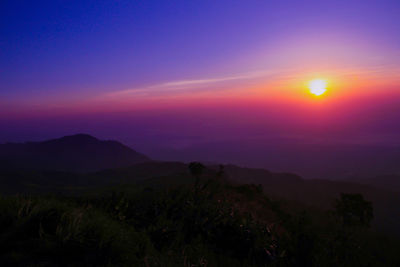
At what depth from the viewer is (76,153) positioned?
4156 inches

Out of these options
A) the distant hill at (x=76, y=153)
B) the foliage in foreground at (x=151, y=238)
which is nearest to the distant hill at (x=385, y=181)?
the foliage in foreground at (x=151, y=238)

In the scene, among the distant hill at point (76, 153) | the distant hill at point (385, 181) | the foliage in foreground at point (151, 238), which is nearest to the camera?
the foliage in foreground at point (151, 238)

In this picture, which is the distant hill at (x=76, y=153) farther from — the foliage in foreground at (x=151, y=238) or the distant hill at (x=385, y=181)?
the foliage in foreground at (x=151, y=238)

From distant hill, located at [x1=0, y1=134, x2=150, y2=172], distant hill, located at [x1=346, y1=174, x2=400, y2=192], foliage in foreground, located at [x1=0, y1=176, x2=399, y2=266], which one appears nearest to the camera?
foliage in foreground, located at [x1=0, y1=176, x2=399, y2=266]

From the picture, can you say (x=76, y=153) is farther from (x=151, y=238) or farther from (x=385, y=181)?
(x=151, y=238)

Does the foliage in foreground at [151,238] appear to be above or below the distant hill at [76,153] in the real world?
above

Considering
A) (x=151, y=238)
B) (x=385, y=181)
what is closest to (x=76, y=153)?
(x=385, y=181)

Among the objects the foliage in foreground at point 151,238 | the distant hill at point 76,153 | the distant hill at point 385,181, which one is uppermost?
the foliage in foreground at point 151,238

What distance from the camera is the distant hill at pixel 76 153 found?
91.5 metres

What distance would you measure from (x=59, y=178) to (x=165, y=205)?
47891 millimetres

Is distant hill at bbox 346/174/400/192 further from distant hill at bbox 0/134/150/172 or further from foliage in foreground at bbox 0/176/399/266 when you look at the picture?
distant hill at bbox 0/134/150/172

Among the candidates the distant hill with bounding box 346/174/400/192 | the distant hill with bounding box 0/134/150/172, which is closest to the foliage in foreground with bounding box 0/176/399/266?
the distant hill with bounding box 346/174/400/192

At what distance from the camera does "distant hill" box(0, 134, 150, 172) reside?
300 feet

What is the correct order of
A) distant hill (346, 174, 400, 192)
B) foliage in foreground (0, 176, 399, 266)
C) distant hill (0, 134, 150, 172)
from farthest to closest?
distant hill (0, 134, 150, 172) < distant hill (346, 174, 400, 192) < foliage in foreground (0, 176, 399, 266)
